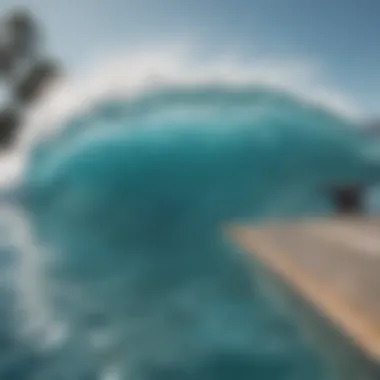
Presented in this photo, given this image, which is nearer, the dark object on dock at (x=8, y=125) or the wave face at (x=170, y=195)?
the wave face at (x=170, y=195)

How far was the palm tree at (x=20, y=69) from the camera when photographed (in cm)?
215

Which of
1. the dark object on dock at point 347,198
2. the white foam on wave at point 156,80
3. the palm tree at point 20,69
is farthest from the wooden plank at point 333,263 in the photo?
the palm tree at point 20,69

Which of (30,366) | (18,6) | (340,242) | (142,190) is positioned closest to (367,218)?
(340,242)

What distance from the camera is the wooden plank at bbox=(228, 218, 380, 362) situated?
157 centimetres

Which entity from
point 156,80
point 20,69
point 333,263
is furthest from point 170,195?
point 20,69

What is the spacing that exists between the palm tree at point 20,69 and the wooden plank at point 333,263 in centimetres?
102

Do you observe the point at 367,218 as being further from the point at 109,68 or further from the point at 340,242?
the point at 109,68

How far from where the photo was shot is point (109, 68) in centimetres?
217

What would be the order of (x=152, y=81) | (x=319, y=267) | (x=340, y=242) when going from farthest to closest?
(x=152, y=81), (x=340, y=242), (x=319, y=267)

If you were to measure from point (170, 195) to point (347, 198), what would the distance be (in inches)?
29.1

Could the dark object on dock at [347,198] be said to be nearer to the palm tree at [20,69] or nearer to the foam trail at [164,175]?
the foam trail at [164,175]

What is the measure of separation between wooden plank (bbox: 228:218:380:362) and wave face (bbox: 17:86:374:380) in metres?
0.08

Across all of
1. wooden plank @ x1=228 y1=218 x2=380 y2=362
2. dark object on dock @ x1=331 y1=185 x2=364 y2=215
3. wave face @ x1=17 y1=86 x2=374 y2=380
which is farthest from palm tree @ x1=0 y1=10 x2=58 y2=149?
dark object on dock @ x1=331 y1=185 x2=364 y2=215

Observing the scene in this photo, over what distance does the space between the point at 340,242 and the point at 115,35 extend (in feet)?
4.14
